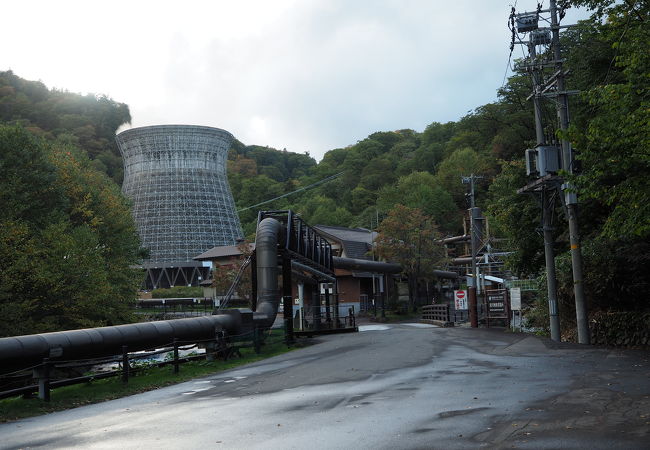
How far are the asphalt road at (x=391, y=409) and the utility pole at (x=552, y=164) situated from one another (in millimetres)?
3321

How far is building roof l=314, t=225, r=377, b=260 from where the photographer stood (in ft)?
200

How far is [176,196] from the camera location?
100688mm

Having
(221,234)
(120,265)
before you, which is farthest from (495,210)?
(221,234)

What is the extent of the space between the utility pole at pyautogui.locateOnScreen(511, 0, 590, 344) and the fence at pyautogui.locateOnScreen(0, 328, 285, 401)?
1143 centimetres

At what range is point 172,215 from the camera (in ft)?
331

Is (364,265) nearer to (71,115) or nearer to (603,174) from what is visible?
(603,174)

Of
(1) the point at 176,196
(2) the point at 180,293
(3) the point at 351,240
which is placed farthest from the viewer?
(1) the point at 176,196

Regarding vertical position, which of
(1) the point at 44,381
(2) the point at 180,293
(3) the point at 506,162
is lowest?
(1) the point at 44,381

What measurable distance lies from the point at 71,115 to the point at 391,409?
12775cm

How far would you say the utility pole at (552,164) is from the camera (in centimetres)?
2059

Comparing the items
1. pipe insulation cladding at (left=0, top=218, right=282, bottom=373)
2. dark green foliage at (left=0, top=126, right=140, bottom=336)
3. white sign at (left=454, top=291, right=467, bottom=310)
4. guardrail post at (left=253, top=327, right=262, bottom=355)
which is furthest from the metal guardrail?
dark green foliage at (left=0, top=126, right=140, bottom=336)

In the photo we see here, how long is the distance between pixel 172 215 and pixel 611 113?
91.1m

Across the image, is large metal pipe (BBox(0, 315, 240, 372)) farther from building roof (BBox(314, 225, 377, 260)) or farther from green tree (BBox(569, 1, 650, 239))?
building roof (BBox(314, 225, 377, 260))

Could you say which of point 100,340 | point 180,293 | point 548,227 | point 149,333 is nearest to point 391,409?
point 100,340
